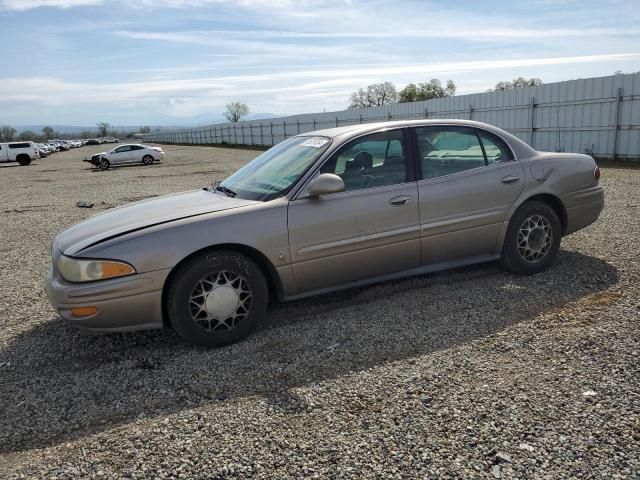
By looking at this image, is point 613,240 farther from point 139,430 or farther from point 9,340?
point 9,340

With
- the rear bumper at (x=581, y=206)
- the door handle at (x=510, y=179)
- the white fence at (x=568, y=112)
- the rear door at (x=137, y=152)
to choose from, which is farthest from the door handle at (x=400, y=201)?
the rear door at (x=137, y=152)

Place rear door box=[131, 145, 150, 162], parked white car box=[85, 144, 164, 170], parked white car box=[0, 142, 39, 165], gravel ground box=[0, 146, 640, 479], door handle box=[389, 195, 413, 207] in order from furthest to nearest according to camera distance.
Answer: parked white car box=[0, 142, 39, 165]
rear door box=[131, 145, 150, 162]
parked white car box=[85, 144, 164, 170]
door handle box=[389, 195, 413, 207]
gravel ground box=[0, 146, 640, 479]

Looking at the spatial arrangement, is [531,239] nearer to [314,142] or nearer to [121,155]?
[314,142]

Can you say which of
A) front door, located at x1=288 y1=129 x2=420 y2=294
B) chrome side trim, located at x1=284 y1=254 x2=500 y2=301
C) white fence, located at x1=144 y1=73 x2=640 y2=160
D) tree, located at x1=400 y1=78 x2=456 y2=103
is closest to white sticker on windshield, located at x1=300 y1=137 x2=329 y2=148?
front door, located at x1=288 y1=129 x2=420 y2=294

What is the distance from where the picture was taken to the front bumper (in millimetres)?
3604

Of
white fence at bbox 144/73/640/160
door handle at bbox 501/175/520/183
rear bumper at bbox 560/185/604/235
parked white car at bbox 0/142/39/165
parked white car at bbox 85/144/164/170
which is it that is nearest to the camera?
door handle at bbox 501/175/520/183

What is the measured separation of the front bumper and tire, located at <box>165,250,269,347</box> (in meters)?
0.13

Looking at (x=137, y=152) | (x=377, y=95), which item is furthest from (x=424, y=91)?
(x=137, y=152)

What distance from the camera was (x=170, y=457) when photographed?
2654 mm

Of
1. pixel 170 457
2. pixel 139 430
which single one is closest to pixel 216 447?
pixel 170 457

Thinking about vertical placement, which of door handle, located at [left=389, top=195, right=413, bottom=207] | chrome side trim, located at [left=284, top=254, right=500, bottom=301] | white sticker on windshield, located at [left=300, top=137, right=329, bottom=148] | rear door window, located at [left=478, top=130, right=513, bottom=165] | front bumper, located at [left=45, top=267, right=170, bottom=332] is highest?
white sticker on windshield, located at [left=300, top=137, right=329, bottom=148]

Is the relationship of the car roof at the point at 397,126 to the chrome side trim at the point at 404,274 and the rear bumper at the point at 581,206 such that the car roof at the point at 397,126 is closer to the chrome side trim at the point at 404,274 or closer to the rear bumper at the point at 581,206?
the rear bumper at the point at 581,206

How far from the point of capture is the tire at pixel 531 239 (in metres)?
4.93

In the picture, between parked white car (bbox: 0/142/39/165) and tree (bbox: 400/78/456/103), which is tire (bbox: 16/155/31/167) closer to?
parked white car (bbox: 0/142/39/165)
